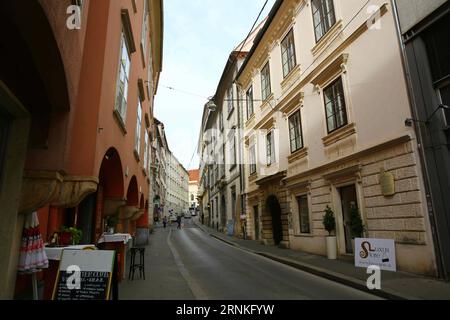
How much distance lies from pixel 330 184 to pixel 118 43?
8426mm

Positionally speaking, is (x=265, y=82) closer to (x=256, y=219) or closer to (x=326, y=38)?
(x=326, y=38)

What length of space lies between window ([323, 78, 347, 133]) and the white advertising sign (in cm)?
521

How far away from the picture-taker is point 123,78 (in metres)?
8.77

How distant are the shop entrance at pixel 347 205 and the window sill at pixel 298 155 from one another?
2652mm

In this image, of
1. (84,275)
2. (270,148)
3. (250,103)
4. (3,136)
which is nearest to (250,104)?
(250,103)

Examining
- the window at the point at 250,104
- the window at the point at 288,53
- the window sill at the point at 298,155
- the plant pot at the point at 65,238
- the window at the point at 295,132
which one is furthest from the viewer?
the window at the point at 250,104

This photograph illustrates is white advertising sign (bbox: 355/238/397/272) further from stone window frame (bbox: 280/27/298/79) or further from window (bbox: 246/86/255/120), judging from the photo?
window (bbox: 246/86/255/120)

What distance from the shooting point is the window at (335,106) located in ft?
36.4

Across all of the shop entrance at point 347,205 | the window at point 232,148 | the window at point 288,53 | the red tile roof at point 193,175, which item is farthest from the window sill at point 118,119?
the red tile roof at point 193,175

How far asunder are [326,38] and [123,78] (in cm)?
790

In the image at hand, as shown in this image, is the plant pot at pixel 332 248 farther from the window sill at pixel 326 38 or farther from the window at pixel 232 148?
the window at pixel 232 148

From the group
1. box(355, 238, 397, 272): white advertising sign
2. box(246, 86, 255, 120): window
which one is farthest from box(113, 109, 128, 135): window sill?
box(246, 86, 255, 120): window

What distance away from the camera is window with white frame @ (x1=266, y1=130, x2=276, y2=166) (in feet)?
55.4
